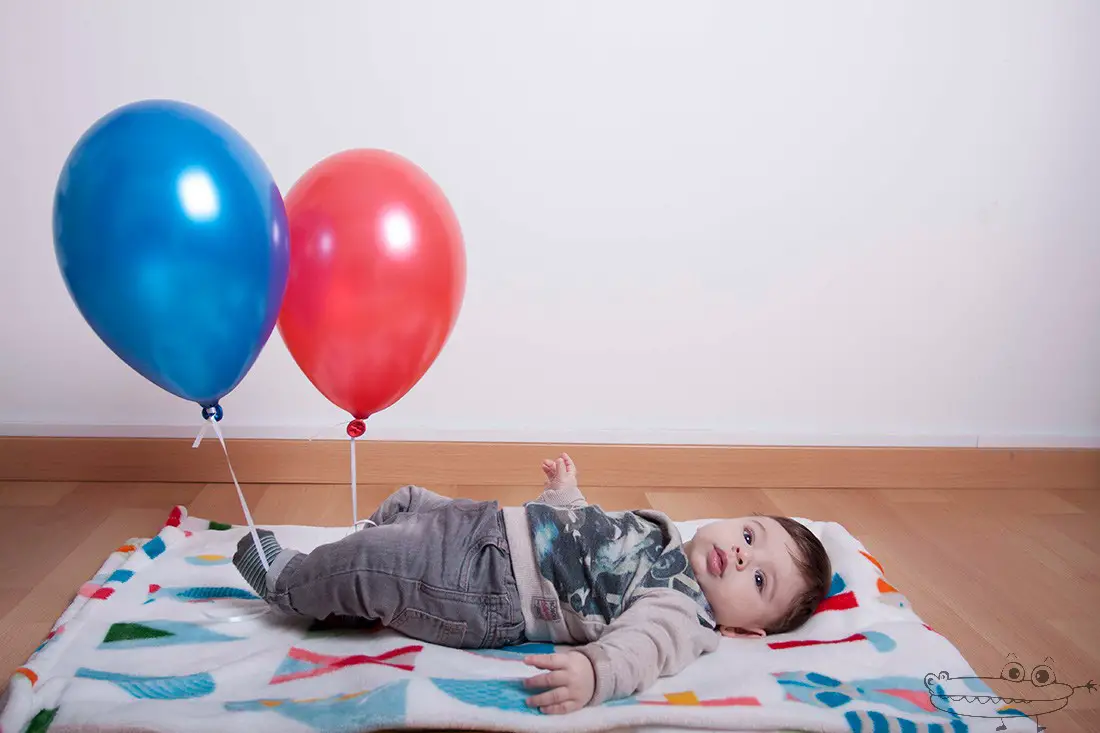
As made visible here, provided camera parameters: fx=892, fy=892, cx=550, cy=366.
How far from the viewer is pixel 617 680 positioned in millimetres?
1146

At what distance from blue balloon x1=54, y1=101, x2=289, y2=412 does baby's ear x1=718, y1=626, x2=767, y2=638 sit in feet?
2.78

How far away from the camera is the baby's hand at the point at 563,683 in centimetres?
112

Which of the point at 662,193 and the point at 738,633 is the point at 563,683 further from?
the point at 662,193

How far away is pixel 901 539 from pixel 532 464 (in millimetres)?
874

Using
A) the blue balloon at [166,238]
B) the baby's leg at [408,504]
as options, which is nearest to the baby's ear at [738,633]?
the baby's leg at [408,504]

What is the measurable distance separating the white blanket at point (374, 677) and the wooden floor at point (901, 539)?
0.14 m

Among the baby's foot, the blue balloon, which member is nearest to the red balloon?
the blue balloon

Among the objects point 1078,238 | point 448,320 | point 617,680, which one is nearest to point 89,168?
point 448,320

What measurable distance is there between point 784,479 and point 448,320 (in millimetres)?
1247

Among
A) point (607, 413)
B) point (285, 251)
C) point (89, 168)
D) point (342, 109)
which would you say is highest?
point (342, 109)

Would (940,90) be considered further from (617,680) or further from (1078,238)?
(617,680)

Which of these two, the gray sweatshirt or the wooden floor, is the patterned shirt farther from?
the wooden floor

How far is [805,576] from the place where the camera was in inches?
54.6

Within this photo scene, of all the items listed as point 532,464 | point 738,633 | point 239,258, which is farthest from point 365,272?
point 532,464
